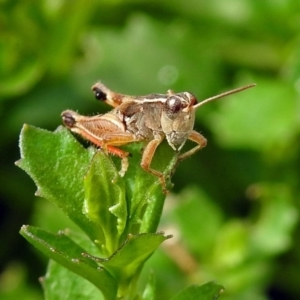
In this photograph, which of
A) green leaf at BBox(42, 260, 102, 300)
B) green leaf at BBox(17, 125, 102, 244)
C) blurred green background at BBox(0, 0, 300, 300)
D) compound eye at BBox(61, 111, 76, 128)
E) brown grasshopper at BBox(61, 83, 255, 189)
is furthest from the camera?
blurred green background at BBox(0, 0, 300, 300)

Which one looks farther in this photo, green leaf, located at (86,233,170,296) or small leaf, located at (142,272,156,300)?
small leaf, located at (142,272,156,300)

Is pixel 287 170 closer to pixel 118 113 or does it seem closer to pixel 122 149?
pixel 118 113

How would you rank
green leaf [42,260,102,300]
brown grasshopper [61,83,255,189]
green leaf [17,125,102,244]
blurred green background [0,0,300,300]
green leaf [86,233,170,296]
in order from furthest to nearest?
blurred green background [0,0,300,300], brown grasshopper [61,83,255,189], green leaf [42,260,102,300], green leaf [17,125,102,244], green leaf [86,233,170,296]

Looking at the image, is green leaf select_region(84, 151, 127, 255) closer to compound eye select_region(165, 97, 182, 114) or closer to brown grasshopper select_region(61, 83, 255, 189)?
brown grasshopper select_region(61, 83, 255, 189)

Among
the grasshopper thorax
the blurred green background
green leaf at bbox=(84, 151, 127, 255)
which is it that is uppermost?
the blurred green background

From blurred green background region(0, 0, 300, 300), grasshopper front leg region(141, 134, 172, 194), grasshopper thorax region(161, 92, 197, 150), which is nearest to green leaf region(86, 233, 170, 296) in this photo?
grasshopper front leg region(141, 134, 172, 194)
